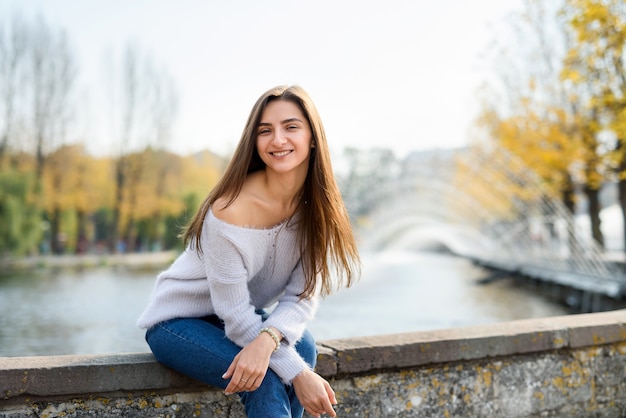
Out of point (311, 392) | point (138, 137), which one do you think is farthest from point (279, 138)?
point (138, 137)

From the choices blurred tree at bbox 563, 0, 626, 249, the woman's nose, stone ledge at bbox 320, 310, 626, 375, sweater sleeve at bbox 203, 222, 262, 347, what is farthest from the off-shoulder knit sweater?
blurred tree at bbox 563, 0, 626, 249

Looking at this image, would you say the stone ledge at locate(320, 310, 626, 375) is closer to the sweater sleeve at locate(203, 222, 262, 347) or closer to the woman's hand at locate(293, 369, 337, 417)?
the woman's hand at locate(293, 369, 337, 417)

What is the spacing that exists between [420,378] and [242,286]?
118 cm

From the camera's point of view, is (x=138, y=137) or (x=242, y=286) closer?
(x=242, y=286)

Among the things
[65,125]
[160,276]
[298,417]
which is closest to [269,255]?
[160,276]

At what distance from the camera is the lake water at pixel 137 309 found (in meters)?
9.12

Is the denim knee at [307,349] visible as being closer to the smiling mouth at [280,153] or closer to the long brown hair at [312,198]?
the long brown hair at [312,198]

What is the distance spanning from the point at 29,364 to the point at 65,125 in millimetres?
31506

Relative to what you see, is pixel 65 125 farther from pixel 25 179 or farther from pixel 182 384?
pixel 182 384

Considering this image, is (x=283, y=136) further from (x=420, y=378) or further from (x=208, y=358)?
(x=420, y=378)

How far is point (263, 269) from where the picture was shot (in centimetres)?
261

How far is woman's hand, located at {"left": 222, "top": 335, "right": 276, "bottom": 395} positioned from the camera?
7.39 ft

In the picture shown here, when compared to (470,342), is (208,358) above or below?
above

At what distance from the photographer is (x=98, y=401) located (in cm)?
256
